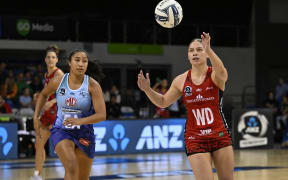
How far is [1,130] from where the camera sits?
13.6 meters

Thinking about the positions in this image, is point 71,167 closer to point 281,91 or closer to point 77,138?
point 77,138

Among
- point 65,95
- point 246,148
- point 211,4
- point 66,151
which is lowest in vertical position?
point 246,148

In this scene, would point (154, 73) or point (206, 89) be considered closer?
point (206, 89)

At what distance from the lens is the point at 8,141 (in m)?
13.7

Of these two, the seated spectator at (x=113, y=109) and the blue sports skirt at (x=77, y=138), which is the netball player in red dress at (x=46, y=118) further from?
the seated spectator at (x=113, y=109)

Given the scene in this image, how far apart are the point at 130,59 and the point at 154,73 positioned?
115 cm

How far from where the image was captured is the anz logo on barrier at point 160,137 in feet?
50.1

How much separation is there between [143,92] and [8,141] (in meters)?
6.70

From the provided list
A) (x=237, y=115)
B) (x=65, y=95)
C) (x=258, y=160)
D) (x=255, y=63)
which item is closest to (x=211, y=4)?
(x=255, y=63)

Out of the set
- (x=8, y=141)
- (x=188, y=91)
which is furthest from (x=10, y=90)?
(x=188, y=91)

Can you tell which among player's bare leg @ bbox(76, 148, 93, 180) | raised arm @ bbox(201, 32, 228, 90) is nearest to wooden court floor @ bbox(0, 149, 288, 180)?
player's bare leg @ bbox(76, 148, 93, 180)

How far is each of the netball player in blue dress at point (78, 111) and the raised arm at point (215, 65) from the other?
4.38 ft

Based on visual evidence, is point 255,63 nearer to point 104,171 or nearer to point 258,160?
point 258,160

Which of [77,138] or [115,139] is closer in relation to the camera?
[77,138]
